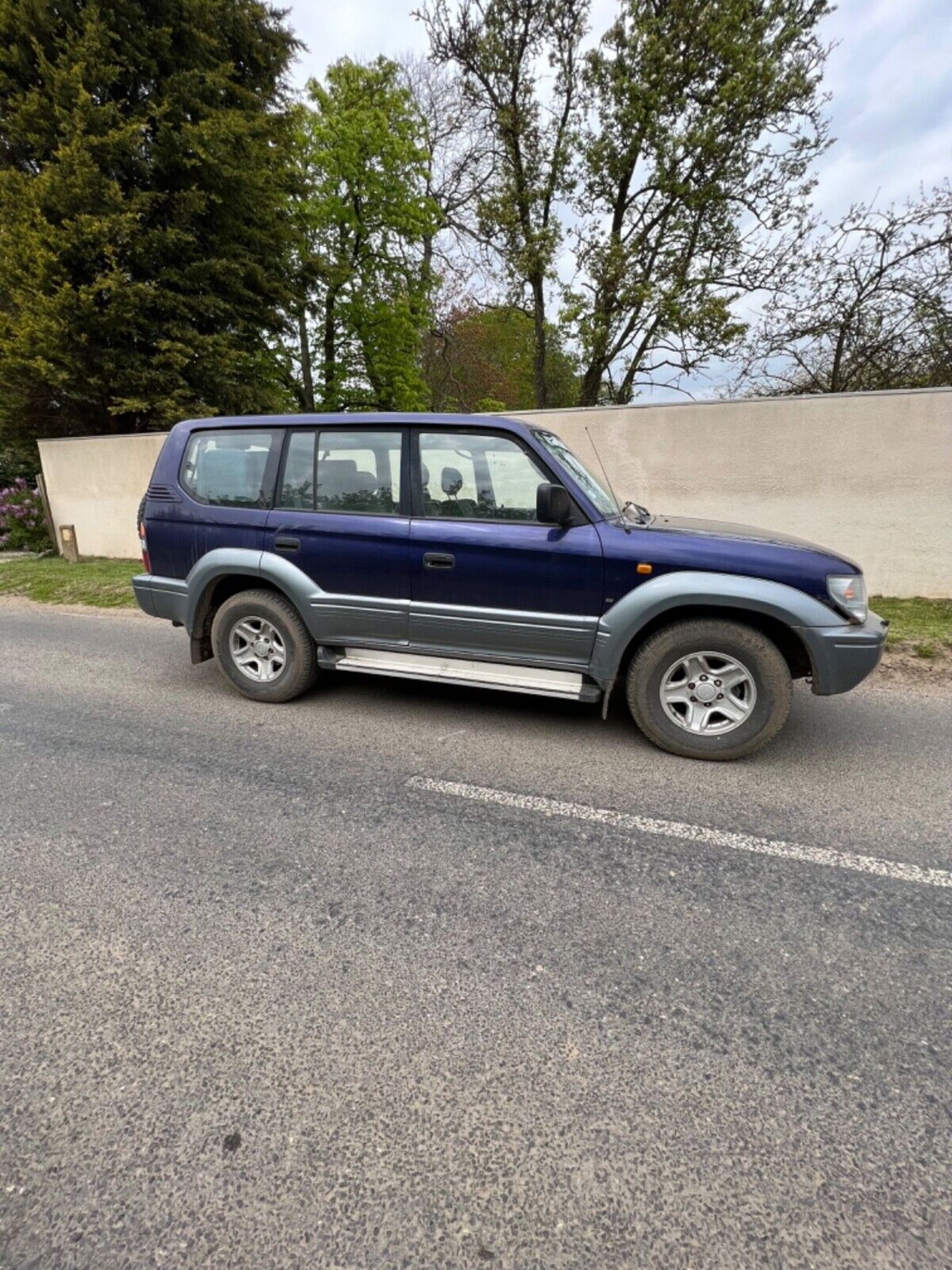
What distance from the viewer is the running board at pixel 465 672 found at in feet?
12.0

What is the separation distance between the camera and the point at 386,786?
10.4 ft

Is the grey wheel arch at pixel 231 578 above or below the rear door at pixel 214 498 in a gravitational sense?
below

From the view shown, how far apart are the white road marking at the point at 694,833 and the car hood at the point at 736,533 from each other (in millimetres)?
1591

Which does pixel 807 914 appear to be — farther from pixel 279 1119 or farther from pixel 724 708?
pixel 279 1119

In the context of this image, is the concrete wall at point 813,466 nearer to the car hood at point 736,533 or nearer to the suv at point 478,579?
the car hood at point 736,533

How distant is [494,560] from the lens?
12.0 ft

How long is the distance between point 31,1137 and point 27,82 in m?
16.3

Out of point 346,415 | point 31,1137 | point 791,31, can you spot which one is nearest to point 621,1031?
point 31,1137

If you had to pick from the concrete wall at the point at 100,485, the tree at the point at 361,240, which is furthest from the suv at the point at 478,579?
the tree at the point at 361,240

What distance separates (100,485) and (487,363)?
69.6 ft

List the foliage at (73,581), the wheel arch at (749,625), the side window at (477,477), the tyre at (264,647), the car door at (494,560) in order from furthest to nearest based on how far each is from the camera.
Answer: the foliage at (73,581)
the tyre at (264,647)
the side window at (477,477)
the car door at (494,560)
the wheel arch at (749,625)

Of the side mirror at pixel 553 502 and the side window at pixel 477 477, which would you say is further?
the side window at pixel 477 477

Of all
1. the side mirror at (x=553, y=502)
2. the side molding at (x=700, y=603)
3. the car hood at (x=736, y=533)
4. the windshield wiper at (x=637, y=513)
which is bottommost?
the side molding at (x=700, y=603)

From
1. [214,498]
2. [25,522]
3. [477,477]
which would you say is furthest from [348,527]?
[25,522]
